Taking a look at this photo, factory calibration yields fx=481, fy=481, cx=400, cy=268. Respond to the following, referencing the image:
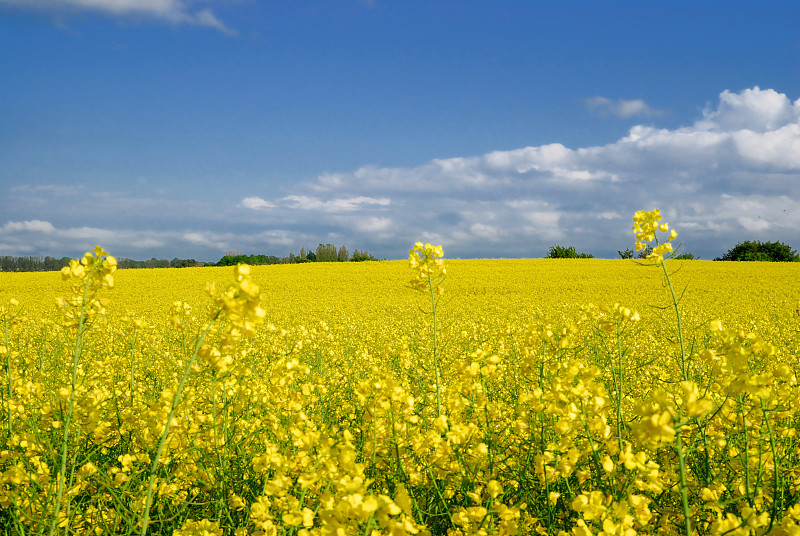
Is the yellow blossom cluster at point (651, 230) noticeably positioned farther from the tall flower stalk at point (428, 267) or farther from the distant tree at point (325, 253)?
the distant tree at point (325, 253)

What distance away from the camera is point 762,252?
5962 centimetres

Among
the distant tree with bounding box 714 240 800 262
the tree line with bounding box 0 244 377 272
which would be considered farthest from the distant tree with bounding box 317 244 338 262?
the distant tree with bounding box 714 240 800 262

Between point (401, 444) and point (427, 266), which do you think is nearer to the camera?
point (401, 444)

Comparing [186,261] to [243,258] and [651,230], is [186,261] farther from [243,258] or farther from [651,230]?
[651,230]

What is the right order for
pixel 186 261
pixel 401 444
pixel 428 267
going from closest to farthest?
pixel 401 444
pixel 428 267
pixel 186 261

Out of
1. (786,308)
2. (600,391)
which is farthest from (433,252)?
(786,308)

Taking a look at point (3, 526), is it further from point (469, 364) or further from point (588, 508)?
point (588, 508)

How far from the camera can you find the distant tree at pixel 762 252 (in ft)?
188

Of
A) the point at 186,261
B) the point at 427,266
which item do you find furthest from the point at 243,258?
the point at 427,266

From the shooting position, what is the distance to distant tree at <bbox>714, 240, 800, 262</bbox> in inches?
2255

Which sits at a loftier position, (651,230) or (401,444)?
(651,230)

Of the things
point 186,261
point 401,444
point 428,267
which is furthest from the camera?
point 186,261

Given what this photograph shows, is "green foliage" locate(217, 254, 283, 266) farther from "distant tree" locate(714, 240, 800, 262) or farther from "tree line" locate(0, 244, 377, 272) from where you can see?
"distant tree" locate(714, 240, 800, 262)

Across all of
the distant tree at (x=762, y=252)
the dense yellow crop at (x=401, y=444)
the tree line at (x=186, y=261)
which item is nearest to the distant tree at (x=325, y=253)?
the tree line at (x=186, y=261)
